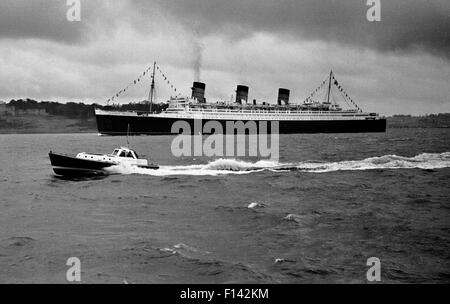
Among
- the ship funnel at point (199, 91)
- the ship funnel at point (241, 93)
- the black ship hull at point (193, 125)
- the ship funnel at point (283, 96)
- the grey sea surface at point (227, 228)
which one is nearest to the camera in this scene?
the grey sea surface at point (227, 228)

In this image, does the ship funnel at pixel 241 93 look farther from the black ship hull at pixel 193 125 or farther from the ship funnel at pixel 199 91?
the ship funnel at pixel 199 91

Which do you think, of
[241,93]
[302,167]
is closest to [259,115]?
[241,93]

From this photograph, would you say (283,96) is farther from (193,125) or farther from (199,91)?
(193,125)

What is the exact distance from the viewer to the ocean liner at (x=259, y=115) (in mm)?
121062

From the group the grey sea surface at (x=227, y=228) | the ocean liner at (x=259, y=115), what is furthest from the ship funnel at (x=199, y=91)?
the grey sea surface at (x=227, y=228)

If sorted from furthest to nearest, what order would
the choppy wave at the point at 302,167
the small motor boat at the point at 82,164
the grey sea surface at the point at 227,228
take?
the choppy wave at the point at 302,167, the small motor boat at the point at 82,164, the grey sea surface at the point at 227,228

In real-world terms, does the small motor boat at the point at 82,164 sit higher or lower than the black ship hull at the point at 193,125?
lower

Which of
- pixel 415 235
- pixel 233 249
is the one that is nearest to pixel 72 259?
pixel 233 249

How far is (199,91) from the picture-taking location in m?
132

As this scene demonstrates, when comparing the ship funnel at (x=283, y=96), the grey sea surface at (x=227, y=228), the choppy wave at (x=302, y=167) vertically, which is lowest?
the grey sea surface at (x=227, y=228)

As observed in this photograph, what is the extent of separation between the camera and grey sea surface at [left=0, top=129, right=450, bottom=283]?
13.8 m

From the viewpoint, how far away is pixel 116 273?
13492 mm

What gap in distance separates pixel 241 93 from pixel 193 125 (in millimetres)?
19322
